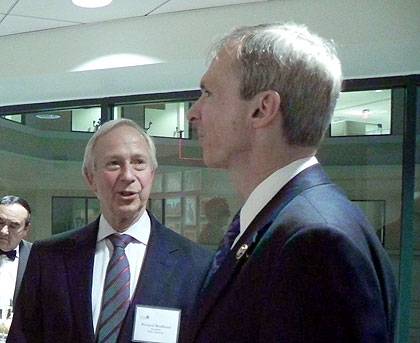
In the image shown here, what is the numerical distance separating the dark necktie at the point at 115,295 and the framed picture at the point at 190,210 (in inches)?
97.6

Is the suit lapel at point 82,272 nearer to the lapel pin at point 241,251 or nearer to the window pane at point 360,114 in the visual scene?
the lapel pin at point 241,251

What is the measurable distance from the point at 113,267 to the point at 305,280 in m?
1.12

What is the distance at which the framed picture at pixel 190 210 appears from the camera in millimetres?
4324

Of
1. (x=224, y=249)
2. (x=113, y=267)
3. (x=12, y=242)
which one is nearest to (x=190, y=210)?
(x=12, y=242)

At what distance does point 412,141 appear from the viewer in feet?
11.5

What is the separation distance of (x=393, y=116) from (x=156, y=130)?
68.7 inches

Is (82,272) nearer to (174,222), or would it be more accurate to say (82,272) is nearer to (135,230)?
(135,230)

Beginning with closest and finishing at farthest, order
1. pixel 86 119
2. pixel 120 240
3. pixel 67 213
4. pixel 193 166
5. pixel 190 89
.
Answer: pixel 120 240 < pixel 190 89 < pixel 193 166 < pixel 86 119 < pixel 67 213

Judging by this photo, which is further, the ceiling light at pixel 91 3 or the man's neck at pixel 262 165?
the ceiling light at pixel 91 3

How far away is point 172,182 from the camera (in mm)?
4395

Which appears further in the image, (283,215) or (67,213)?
(67,213)

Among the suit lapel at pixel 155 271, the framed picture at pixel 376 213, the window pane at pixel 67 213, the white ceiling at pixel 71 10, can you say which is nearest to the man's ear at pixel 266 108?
the suit lapel at pixel 155 271

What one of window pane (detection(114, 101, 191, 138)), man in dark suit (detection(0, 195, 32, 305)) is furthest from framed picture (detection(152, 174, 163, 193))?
man in dark suit (detection(0, 195, 32, 305))

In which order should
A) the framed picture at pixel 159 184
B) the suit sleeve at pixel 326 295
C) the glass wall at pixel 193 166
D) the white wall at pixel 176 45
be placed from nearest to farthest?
the suit sleeve at pixel 326 295
the white wall at pixel 176 45
the glass wall at pixel 193 166
the framed picture at pixel 159 184
